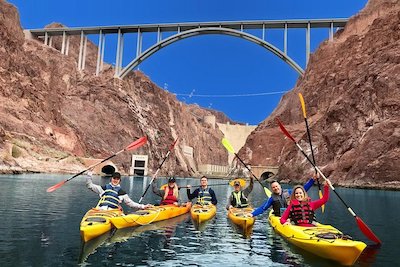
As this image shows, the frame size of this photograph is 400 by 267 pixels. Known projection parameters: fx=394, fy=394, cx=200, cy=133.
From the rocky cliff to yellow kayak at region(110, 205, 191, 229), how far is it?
3423 cm

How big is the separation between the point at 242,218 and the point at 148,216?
11.8 feet

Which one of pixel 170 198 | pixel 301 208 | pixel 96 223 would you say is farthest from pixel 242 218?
pixel 96 223

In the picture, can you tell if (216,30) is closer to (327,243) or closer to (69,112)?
(69,112)

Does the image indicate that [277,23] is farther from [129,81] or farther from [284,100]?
[129,81]

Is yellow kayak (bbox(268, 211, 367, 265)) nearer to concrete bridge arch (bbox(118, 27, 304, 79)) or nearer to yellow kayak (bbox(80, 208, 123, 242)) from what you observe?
yellow kayak (bbox(80, 208, 123, 242))

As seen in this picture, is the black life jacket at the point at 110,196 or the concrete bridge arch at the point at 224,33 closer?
the black life jacket at the point at 110,196

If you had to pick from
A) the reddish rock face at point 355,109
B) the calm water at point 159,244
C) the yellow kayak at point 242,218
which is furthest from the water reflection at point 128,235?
the reddish rock face at point 355,109

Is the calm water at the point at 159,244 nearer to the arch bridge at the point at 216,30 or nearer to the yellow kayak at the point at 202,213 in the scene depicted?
the yellow kayak at the point at 202,213

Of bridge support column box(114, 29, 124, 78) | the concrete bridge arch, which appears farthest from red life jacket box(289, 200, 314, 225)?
bridge support column box(114, 29, 124, 78)

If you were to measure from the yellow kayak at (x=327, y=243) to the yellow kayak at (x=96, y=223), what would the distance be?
18.5 ft

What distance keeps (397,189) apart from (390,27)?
31.1 meters

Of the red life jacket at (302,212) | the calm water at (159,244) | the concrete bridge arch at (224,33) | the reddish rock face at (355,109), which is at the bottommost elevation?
the calm water at (159,244)

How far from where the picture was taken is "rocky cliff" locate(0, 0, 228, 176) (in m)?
60.7

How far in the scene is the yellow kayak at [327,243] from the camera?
30.6ft
